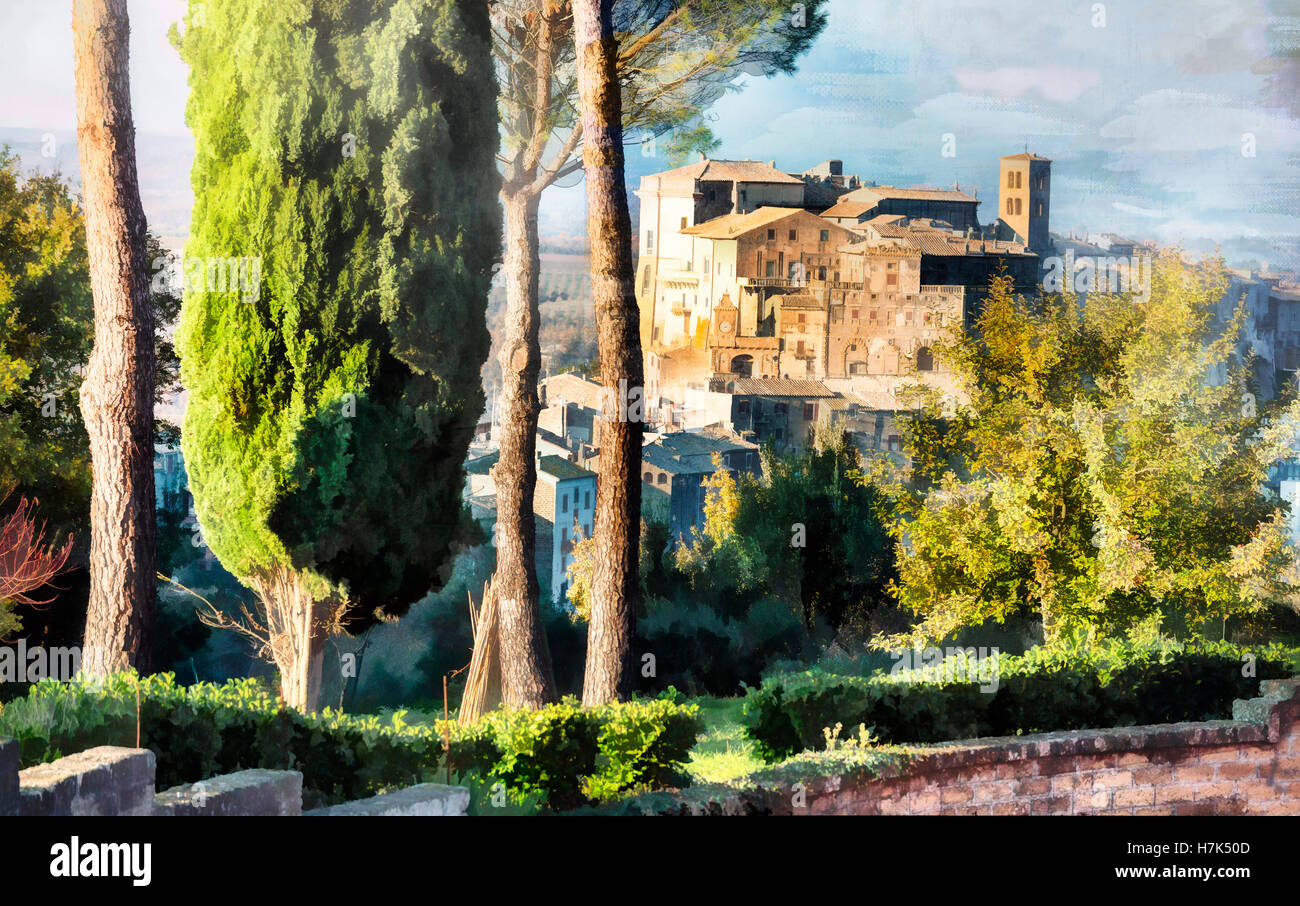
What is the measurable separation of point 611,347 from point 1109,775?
430 cm

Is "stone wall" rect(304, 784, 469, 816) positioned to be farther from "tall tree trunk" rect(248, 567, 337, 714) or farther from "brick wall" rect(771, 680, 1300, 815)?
"tall tree trunk" rect(248, 567, 337, 714)

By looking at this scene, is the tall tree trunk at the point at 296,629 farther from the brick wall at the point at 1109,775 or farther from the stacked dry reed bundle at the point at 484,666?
the brick wall at the point at 1109,775

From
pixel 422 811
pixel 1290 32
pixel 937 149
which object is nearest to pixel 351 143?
pixel 422 811

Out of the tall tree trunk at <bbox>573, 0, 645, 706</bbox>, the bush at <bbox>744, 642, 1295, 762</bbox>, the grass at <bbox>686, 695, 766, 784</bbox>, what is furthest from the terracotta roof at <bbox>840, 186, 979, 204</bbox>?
the tall tree trunk at <bbox>573, 0, 645, 706</bbox>

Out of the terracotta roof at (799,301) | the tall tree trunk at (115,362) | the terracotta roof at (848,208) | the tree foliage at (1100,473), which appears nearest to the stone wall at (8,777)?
the tall tree trunk at (115,362)

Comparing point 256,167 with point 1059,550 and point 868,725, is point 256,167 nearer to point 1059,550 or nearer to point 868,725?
point 868,725

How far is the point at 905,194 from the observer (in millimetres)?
54625

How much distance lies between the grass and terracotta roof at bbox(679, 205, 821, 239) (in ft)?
144

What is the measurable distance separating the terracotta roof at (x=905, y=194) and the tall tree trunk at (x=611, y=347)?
155ft

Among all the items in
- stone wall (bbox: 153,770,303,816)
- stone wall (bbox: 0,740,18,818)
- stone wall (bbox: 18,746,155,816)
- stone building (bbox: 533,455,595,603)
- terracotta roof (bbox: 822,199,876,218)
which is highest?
terracotta roof (bbox: 822,199,876,218)

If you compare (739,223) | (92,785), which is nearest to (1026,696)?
(92,785)

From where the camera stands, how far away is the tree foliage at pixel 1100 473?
11.3 meters

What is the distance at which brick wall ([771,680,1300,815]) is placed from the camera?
7383 millimetres

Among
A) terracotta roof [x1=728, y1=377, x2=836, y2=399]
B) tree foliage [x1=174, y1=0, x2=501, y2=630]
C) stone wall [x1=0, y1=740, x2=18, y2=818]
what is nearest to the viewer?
stone wall [x1=0, y1=740, x2=18, y2=818]
